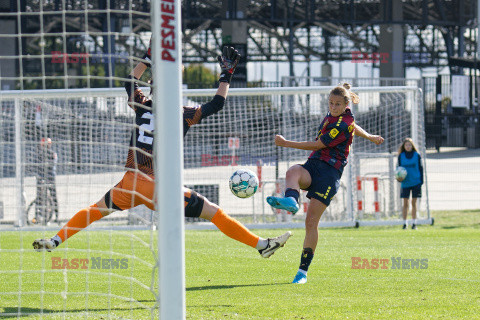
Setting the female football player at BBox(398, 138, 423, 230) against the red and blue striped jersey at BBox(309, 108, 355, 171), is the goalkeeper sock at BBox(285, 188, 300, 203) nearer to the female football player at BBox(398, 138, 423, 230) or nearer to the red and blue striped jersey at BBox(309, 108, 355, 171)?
the red and blue striped jersey at BBox(309, 108, 355, 171)

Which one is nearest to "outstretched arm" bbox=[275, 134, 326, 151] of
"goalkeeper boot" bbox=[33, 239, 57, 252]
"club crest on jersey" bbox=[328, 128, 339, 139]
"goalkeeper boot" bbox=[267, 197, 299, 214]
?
"club crest on jersey" bbox=[328, 128, 339, 139]

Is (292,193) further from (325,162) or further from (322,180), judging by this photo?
(325,162)

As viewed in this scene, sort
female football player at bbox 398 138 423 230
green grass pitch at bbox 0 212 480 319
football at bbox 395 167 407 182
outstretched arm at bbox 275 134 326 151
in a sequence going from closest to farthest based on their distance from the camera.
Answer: green grass pitch at bbox 0 212 480 319, outstretched arm at bbox 275 134 326 151, football at bbox 395 167 407 182, female football player at bbox 398 138 423 230

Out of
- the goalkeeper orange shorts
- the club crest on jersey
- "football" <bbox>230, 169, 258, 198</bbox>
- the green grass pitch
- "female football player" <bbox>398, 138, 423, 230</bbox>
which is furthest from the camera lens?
"female football player" <bbox>398, 138, 423, 230</bbox>

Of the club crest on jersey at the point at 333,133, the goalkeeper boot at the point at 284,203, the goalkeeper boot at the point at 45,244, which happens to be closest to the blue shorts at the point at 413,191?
the club crest on jersey at the point at 333,133

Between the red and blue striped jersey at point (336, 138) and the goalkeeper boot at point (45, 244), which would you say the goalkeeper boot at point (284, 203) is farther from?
the goalkeeper boot at point (45, 244)

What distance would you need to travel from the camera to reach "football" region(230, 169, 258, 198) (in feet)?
25.2

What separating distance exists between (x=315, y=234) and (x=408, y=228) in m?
7.44

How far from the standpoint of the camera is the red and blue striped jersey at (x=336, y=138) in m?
7.14

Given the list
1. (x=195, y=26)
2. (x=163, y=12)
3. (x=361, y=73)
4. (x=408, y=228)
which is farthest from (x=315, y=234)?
(x=361, y=73)

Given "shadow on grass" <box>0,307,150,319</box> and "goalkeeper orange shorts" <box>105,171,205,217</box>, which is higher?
"goalkeeper orange shorts" <box>105,171,205,217</box>

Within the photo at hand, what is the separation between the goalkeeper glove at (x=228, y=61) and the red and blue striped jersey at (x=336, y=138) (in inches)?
43.7

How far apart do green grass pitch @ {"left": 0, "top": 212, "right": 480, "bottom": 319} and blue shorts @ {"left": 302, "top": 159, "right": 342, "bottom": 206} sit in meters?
0.86

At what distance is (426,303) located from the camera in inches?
241
